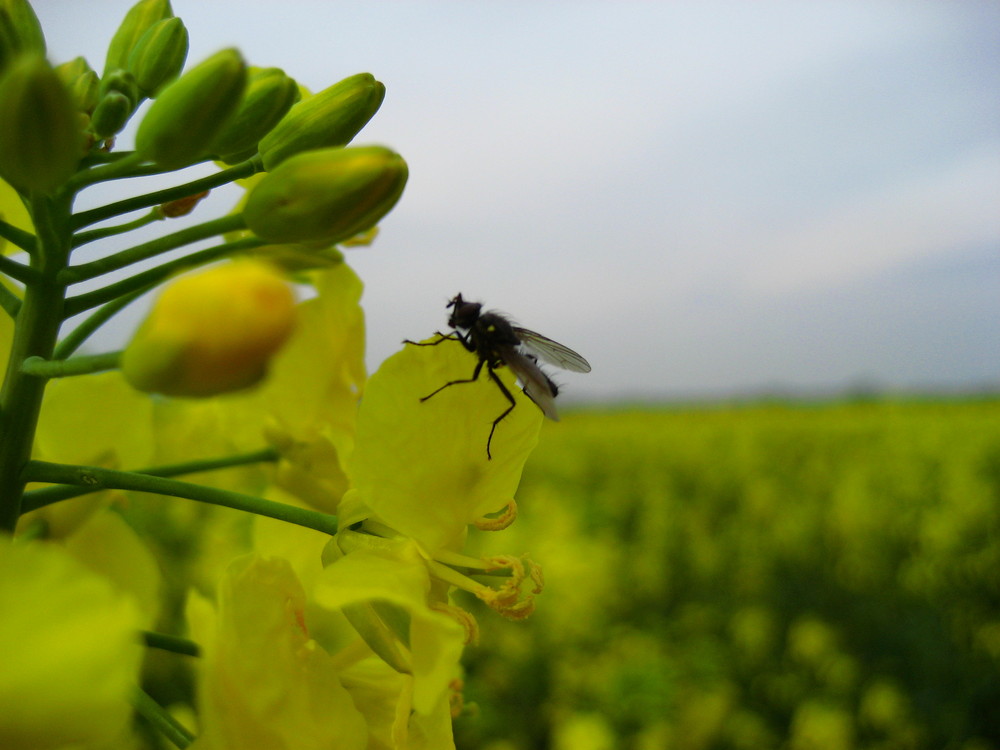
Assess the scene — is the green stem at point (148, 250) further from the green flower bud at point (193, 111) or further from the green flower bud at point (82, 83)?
the green flower bud at point (82, 83)

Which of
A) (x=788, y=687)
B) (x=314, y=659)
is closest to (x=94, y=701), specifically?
(x=314, y=659)

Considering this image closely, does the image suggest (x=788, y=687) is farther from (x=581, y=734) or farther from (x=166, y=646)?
(x=166, y=646)

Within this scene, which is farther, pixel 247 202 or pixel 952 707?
pixel 952 707

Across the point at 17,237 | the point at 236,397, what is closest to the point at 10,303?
the point at 17,237

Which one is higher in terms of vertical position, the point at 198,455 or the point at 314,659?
the point at 198,455

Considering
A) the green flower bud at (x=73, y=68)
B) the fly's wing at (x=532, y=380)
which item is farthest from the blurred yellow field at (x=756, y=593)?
the green flower bud at (x=73, y=68)

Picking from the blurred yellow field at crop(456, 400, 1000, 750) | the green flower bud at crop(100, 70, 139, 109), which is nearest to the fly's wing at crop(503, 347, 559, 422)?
the green flower bud at crop(100, 70, 139, 109)
